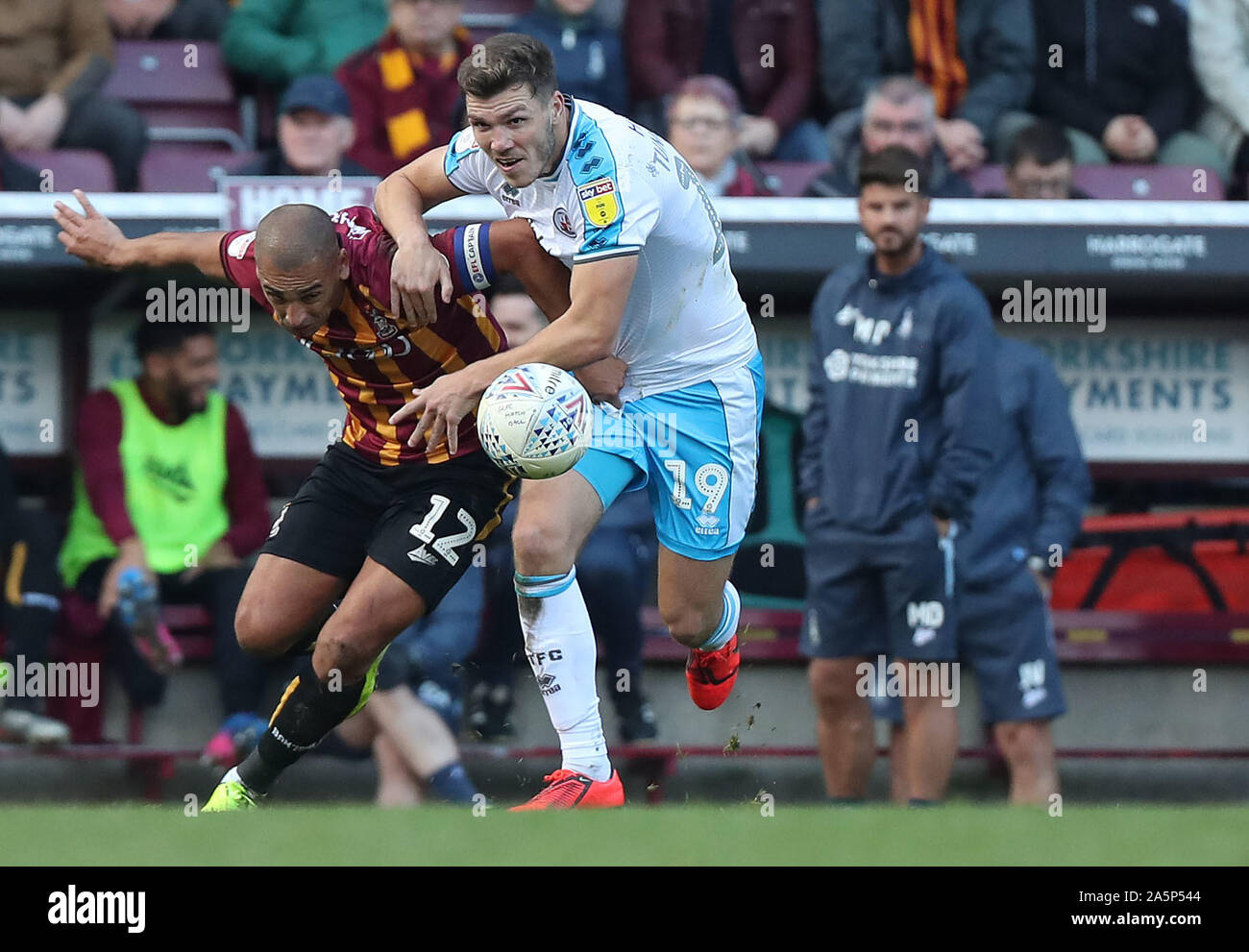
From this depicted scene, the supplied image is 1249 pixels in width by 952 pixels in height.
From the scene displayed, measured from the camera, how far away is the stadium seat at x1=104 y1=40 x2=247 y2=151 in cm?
920

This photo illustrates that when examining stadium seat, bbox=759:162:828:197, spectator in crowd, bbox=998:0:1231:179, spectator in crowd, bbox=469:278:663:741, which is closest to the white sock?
spectator in crowd, bbox=469:278:663:741

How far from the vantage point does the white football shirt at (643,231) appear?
5.22 m

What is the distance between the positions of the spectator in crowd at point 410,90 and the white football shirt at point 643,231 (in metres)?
2.91

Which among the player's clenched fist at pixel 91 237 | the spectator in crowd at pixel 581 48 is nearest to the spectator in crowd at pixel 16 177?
the spectator in crowd at pixel 581 48

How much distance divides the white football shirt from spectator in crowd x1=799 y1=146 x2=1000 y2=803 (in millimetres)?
1555

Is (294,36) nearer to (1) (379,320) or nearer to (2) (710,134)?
(2) (710,134)

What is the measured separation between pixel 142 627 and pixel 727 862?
470 centimetres

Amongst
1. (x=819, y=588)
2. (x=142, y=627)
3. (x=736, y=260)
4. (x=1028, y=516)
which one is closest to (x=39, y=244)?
(x=142, y=627)

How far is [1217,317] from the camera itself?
380 inches

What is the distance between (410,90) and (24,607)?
2.67m

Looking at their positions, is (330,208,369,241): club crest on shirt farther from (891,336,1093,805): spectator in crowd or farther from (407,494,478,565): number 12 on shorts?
(891,336,1093,805): spectator in crowd

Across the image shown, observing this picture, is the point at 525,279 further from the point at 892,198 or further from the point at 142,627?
the point at 142,627

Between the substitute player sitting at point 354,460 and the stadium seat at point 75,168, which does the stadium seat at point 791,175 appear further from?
the substitute player sitting at point 354,460

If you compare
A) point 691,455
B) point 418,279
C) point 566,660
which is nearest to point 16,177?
point 418,279
